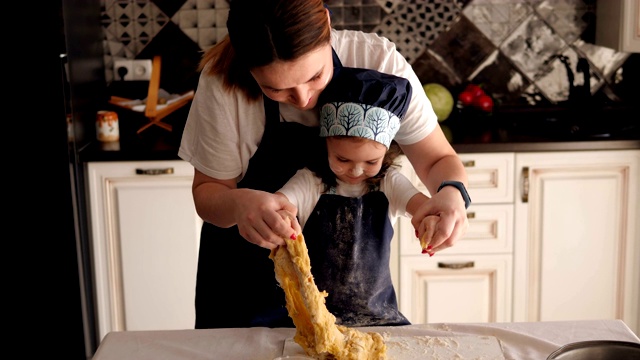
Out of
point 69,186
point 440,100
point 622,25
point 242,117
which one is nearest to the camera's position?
point 242,117

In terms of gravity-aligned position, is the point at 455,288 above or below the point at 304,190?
below

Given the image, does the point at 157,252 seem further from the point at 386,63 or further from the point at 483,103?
the point at 386,63

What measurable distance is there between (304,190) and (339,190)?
0.26 feet

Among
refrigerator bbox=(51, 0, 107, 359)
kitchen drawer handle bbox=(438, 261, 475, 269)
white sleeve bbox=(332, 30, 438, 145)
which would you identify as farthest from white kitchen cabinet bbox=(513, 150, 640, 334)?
refrigerator bbox=(51, 0, 107, 359)

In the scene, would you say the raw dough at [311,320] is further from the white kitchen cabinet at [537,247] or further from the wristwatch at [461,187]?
the white kitchen cabinet at [537,247]

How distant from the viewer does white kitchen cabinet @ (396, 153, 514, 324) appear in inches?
116

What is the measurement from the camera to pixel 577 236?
3.01 meters

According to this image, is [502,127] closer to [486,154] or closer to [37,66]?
[486,154]

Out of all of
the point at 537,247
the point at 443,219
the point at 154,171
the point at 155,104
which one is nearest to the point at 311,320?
the point at 443,219

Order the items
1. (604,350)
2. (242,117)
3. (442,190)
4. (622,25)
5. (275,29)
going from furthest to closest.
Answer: (622,25) → (242,117) → (442,190) → (275,29) → (604,350)

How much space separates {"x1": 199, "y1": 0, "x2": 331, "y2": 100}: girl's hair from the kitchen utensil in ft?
2.11

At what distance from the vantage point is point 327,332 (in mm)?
1412

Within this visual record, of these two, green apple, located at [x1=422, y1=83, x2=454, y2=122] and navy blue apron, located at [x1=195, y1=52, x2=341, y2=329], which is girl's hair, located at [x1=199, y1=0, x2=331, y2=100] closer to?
navy blue apron, located at [x1=195, y1=52, x2=341, y2=329]

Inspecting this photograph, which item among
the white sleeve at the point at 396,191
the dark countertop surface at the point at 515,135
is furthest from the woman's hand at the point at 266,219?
the dark countertop surface at the point at 515,135
